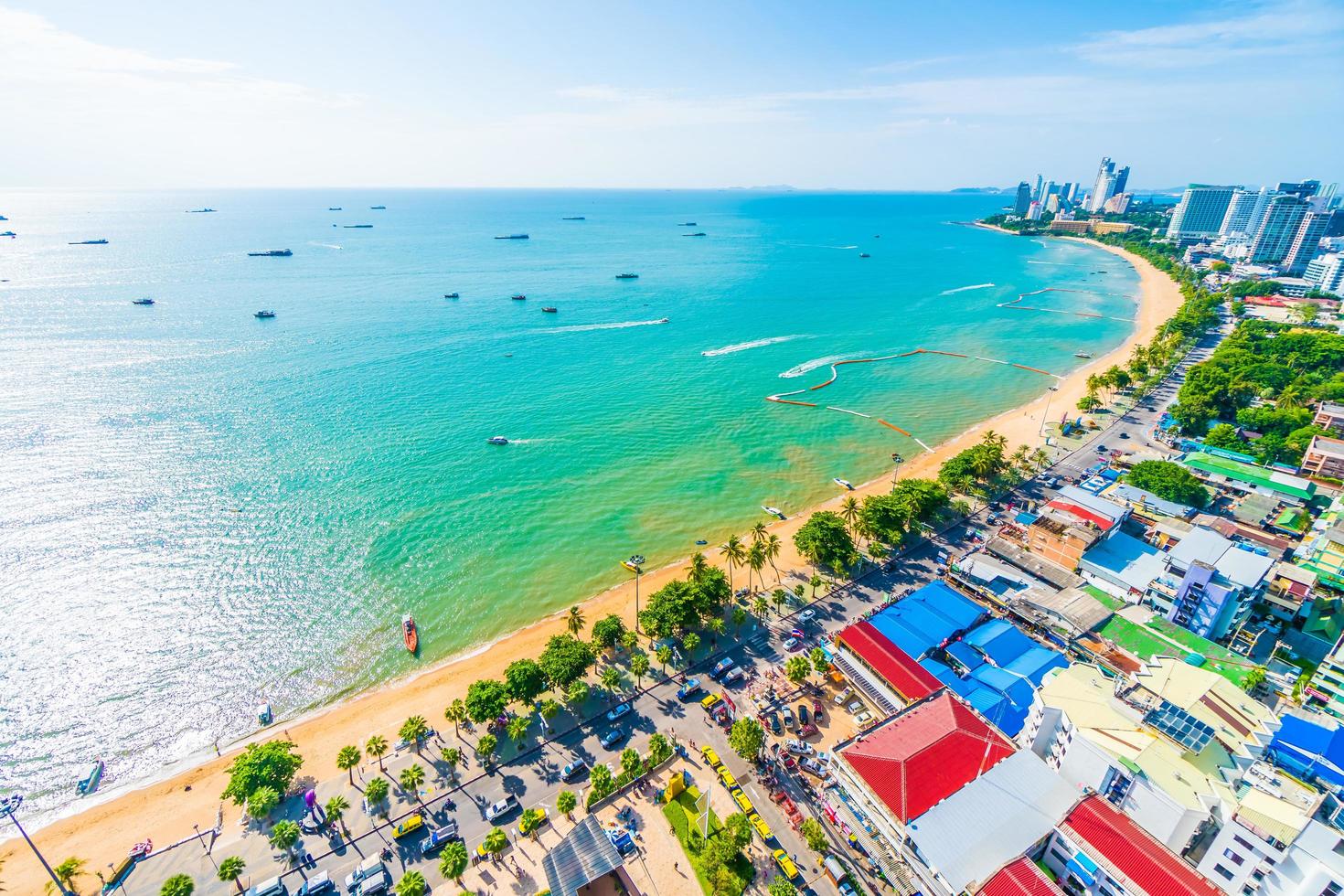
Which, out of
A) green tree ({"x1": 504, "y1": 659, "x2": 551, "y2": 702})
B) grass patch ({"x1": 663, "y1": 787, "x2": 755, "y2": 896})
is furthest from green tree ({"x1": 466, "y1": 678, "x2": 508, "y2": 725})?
grass patch ({"x1": 663, "y1": 787, "x2": 755, "y2": 896})

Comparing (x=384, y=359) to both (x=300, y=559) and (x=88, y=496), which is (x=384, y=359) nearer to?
(x=88, y=496)

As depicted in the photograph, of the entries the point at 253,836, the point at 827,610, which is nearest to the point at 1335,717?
the point at 827,610

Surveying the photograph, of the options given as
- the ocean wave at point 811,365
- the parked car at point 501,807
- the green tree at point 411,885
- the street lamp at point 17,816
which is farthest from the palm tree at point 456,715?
the ocean wave at point 811,365

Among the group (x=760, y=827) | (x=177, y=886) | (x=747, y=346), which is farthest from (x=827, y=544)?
(x=747, y=346)

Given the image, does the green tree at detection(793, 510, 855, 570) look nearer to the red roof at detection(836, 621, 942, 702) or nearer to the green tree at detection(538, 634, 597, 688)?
the red roof at detection(836, 621, 942, 702)

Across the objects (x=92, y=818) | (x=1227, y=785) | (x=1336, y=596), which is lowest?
(x=92, y=818)

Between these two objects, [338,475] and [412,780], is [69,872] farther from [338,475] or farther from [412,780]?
[338,475]
